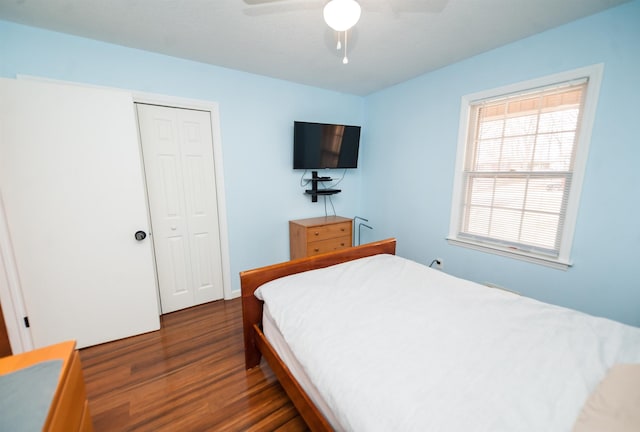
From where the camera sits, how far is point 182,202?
247cm

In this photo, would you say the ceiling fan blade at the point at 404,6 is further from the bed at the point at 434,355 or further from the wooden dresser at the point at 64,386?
the wooden dresser at the point at 64,386

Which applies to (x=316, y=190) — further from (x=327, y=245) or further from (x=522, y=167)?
(x=522, y=167)

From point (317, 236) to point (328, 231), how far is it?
0.16m

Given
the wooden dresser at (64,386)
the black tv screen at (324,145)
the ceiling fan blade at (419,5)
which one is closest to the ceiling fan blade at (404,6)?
the ceiling fan blade at (419,5)

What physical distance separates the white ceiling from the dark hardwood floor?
2357mm

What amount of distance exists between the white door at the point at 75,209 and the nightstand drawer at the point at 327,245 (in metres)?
1.56

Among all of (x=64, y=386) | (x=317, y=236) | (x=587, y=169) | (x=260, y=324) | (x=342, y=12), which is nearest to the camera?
(x=64, y=386)

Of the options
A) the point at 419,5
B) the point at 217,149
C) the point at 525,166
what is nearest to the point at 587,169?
the point at 525,166

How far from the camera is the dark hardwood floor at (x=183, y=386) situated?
1.36 metres

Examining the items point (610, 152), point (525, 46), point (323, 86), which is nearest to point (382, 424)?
point (610, 152)

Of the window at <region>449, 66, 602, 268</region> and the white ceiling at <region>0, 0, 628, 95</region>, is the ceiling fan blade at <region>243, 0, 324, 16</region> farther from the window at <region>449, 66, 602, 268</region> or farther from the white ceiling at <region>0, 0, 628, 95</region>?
the window at <region>449, 66, 602, 268</region>

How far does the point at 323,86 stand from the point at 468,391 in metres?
3.15

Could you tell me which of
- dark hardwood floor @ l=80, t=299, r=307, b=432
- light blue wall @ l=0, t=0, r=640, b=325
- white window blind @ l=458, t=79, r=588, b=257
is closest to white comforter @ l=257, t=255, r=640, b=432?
dark hardwood floor @ l=80, t=299, r=307, b=432

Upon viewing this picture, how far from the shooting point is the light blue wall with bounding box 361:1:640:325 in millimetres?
1630
